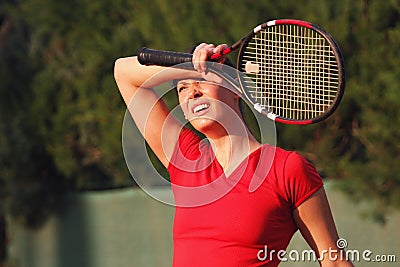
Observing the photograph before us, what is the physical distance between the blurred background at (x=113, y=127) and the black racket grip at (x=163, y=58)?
3.59 metres

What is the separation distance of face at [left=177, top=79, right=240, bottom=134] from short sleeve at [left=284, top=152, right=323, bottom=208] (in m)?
0.28

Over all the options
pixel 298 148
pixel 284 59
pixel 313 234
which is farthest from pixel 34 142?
pixel 313 234

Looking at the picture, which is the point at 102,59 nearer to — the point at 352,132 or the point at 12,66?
the point at 12,66

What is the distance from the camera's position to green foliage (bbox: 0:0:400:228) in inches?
280

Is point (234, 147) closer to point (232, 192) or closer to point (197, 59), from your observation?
point (232, 192)

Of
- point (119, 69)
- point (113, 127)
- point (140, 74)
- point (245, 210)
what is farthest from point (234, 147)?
point (113, 127)

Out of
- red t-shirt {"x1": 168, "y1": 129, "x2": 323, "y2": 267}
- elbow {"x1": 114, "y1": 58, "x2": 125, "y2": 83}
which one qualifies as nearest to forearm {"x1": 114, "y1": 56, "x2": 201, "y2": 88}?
elbow {"x1": 114, "y1": 58, "x2": 125, "y2": 83}

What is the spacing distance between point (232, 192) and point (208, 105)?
294 mm

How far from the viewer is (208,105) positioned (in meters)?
3.18

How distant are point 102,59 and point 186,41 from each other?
1208mm

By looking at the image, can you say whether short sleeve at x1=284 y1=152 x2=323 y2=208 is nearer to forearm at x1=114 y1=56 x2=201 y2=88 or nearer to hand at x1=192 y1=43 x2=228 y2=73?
hand at x1=192 y1=43 x2=228 y2=73

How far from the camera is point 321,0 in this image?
7266mm

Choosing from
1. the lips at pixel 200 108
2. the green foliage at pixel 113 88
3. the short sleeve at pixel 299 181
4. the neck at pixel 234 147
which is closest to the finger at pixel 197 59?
the lips at pixel 200 108

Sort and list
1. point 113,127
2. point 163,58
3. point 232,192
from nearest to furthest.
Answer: point 232,192 < point 163,58 < point 113,127
